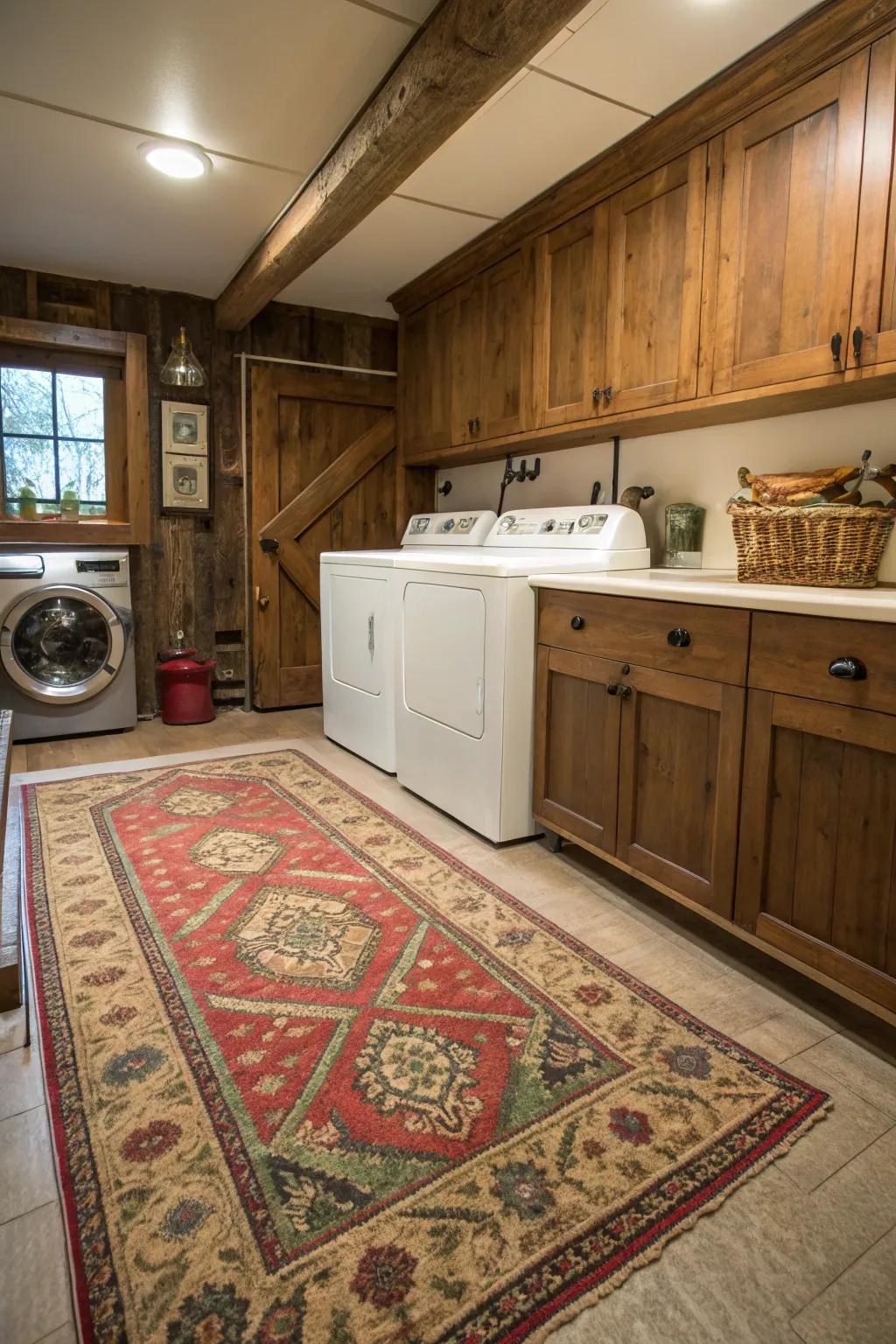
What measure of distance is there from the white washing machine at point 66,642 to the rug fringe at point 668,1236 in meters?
3.44

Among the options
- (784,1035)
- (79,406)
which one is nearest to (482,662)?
(784,1035)

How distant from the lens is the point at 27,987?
5.67 feet

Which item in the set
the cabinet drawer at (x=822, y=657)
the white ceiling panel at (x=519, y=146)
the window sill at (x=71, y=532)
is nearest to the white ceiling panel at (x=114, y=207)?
the white ceiling panel at (x=519, y=146)

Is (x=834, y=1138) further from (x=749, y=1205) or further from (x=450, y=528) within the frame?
(x=450, y=528)

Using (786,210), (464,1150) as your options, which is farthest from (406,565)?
(464,1150)

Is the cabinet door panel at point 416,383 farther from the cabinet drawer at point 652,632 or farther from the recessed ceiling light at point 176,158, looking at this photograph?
the cabinet drawer at point 652,632

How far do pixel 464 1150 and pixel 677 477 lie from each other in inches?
90.9

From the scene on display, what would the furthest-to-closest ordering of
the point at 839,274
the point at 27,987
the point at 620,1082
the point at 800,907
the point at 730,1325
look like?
the point at 839,274, the point at 27,987, the point at 800,907, the point at 620,1082, the point at 730,1325

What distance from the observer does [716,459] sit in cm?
268

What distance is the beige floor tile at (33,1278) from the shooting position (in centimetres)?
99

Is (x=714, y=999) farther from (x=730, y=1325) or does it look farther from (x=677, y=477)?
(x=677, y=477)

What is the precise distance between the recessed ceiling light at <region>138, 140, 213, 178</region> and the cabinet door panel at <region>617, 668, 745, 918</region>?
229 cm

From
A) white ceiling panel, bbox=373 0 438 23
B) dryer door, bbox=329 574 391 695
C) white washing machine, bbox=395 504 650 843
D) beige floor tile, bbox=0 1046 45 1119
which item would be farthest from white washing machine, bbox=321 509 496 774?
beige floor tile, bbox=0 1046 45 1119

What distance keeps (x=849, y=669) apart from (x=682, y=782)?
547mm
